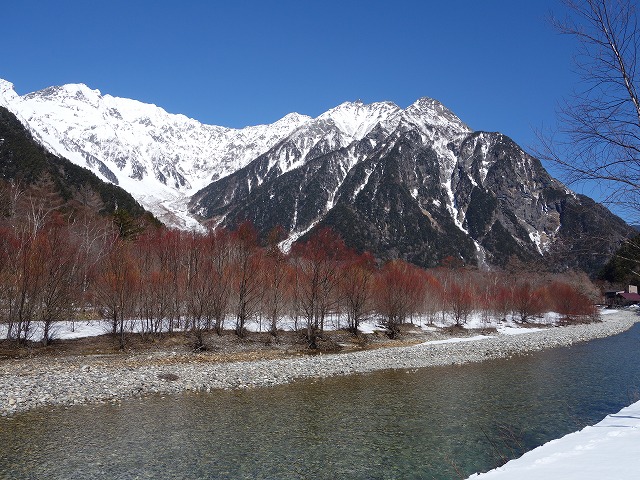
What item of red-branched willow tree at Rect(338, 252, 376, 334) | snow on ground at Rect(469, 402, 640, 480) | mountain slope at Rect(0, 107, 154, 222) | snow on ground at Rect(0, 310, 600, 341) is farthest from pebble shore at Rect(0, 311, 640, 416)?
mountain slope at Rect(0, 107, 154, 222)

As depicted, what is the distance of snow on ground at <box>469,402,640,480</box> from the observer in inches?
273

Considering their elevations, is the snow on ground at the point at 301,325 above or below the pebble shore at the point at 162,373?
above

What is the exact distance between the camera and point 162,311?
3847 cm

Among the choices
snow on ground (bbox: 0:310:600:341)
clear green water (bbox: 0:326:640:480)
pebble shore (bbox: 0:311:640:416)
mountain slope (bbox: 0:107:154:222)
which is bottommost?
clear green water (bbox: 0:326:640:480)

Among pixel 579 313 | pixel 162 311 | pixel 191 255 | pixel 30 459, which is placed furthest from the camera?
pixel 579 313

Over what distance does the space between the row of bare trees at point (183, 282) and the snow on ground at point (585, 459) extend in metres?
30.1

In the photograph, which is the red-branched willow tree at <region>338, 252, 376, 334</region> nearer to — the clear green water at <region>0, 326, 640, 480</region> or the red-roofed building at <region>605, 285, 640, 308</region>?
the clear green water at <region>0, 326, 640, 480</region>

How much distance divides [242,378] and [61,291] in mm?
17816

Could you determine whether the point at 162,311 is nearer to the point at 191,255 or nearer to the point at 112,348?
the point at 112,348

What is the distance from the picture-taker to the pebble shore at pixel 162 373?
63.5 ft

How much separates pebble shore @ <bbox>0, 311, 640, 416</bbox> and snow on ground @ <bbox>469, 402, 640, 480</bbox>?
16.2 metres

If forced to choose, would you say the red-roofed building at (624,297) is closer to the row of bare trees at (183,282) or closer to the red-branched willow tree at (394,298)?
the red-branched willow tree at (394,298)

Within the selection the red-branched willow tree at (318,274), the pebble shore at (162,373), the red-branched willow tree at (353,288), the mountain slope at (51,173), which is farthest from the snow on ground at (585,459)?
the mountain slope at (51,173)

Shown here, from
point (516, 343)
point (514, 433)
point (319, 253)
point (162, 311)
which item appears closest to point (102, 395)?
point (514, 433)
